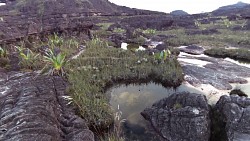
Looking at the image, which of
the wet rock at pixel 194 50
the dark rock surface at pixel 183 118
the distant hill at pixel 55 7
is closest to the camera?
the dark rock surface at pixel 183 118

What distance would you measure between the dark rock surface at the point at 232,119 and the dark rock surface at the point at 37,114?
21.8ft

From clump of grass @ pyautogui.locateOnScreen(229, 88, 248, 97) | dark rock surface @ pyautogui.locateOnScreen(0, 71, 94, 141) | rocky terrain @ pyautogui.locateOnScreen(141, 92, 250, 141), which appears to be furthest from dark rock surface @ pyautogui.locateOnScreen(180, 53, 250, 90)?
dark rock surface @ pyautogui.locateOnScreen(0, 71, 94, 141)

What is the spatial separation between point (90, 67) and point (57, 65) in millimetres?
3652

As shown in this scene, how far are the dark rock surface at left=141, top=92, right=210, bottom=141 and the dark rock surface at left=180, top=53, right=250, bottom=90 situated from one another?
7.66 m

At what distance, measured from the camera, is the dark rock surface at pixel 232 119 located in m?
12.2

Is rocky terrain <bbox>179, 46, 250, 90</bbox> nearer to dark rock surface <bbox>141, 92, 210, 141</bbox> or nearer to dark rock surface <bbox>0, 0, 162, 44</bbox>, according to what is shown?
dark rock surface <bbox>141, 92, 210, 141</bbox>

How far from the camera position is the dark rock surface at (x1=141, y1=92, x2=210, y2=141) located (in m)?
12.8

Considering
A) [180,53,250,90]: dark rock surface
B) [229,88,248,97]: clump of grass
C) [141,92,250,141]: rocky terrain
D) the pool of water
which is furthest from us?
[180,53,250,90]: dark rock surface

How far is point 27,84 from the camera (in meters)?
15.8

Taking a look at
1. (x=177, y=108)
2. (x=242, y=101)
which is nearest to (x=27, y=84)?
(x=177, y=108)

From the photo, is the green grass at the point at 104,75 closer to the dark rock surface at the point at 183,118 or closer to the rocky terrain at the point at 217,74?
the rocky terrain at the point at 217,74

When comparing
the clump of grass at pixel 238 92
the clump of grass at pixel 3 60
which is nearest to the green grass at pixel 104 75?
the clump of grass at pixel 238 92

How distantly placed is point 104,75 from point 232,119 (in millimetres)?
11460

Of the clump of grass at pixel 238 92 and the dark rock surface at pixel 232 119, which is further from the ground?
the dark rock surface at pixel 232 119
